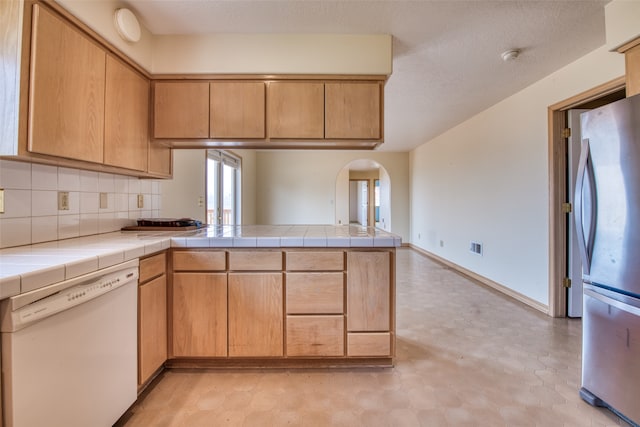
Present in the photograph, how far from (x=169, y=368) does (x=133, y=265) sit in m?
0.91

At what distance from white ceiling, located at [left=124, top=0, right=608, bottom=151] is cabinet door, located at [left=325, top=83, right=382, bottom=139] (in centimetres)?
41

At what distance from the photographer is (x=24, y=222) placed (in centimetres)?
150

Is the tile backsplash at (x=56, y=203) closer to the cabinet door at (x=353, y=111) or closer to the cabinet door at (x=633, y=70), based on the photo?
the cabinet door at (x=353, y=111)

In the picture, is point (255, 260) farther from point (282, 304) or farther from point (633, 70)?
point (633, 70)

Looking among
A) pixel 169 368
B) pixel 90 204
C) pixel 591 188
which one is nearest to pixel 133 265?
pixel 90 204

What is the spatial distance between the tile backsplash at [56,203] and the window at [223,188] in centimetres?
162

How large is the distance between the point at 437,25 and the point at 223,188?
11.9ft

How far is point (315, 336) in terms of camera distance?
1.91 meters

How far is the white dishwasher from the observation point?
918 mm

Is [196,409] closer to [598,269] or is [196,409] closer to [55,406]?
[55,406]

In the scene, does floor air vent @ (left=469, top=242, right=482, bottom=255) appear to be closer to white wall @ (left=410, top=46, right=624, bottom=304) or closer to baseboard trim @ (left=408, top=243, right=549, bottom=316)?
white wall @ (left=410, top=46, right=624, bottom=304)

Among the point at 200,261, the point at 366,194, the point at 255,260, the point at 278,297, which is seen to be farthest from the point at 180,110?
the point at 366,194

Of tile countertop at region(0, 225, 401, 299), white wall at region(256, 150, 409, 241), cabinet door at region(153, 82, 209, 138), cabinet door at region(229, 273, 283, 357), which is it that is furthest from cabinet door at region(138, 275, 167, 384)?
white wall at region(256, 150, 409, 241)

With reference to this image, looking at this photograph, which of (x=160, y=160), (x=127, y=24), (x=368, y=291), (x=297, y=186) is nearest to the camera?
(x=127, y=24)
